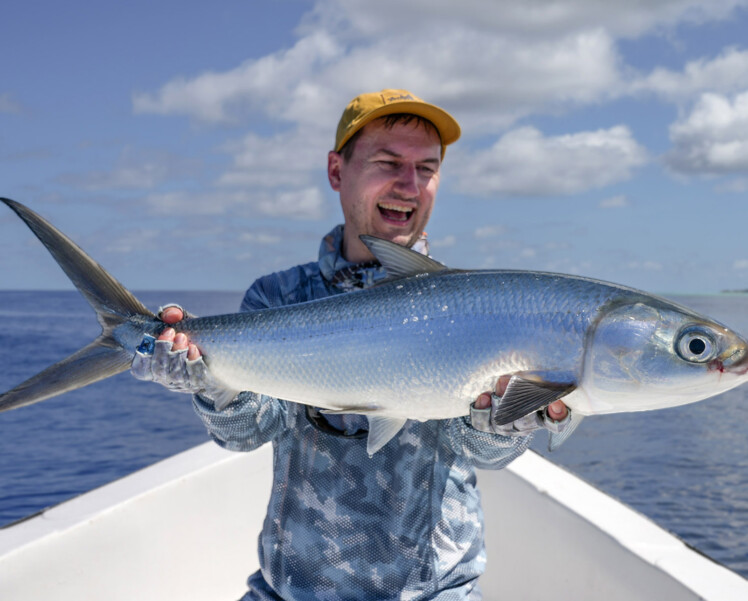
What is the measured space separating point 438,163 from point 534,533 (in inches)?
94.6

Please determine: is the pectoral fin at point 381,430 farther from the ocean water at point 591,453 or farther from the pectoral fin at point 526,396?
the ocean water at point 591,453

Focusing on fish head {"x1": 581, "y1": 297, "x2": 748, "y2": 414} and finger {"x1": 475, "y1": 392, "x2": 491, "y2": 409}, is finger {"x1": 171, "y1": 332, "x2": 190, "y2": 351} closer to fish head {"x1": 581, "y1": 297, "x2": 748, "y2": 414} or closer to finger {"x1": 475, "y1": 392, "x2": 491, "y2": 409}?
finger {"x1": 475, "y1": 392, "x2": 491, "y2": 409}

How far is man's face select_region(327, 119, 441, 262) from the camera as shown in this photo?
3.51 meters

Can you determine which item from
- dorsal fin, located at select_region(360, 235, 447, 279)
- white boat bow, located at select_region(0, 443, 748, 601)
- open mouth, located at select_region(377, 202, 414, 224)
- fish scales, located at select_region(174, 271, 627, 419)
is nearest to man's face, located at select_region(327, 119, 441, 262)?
open mouth, located at select_region(377, 202, 414, 224)

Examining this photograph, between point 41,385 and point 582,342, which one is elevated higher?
point 582,342

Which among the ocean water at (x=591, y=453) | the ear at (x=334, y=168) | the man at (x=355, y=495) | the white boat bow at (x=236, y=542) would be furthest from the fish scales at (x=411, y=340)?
the ocean water at (x=591, y=453)

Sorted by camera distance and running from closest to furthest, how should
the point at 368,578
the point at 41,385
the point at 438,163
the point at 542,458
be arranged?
1. the point at 41,385
2. the point at 368,578
3. the point at 438,163
4. the point at 542,458

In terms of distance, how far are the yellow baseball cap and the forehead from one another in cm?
5

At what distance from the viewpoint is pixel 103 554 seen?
3998 millimetres

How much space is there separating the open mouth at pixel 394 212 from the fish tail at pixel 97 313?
125 cm

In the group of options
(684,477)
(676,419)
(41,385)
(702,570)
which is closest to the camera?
(41,385)

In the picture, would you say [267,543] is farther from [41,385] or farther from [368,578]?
[41,385]

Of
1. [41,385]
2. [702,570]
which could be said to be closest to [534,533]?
[702,570]

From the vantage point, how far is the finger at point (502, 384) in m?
2.49
